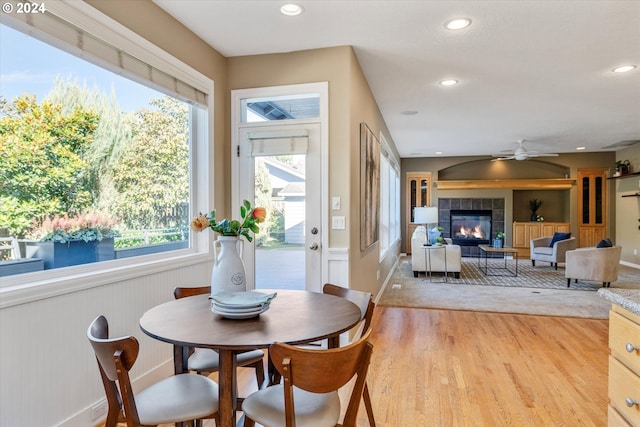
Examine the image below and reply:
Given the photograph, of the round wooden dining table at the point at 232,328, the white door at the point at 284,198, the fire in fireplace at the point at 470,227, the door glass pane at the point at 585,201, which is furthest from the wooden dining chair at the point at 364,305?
the door glass pane at the point at 585,201

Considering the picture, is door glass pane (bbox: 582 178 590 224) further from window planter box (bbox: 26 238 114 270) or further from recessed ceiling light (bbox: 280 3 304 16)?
window planter box (bbox: 26 238 114 270)

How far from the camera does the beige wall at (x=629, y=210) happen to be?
7.92 m

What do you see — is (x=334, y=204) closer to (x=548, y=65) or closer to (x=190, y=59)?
(x=190, y=59)

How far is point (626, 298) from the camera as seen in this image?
1.50m

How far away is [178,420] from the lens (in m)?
1.37

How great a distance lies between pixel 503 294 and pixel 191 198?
178 inches

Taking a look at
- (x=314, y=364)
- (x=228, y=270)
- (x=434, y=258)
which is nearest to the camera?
(x=314, y=364)

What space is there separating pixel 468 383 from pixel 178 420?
6.67 ft

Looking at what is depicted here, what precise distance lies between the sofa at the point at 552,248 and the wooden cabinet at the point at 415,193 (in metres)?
2.82

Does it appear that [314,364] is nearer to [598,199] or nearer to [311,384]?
[311,384]

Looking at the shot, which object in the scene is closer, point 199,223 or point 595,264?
point 199,223

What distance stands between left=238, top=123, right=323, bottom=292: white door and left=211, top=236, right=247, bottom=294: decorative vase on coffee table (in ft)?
4.78

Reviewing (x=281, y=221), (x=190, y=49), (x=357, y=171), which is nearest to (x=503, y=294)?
(x=357, y=171)

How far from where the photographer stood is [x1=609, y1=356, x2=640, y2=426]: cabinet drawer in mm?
1447
